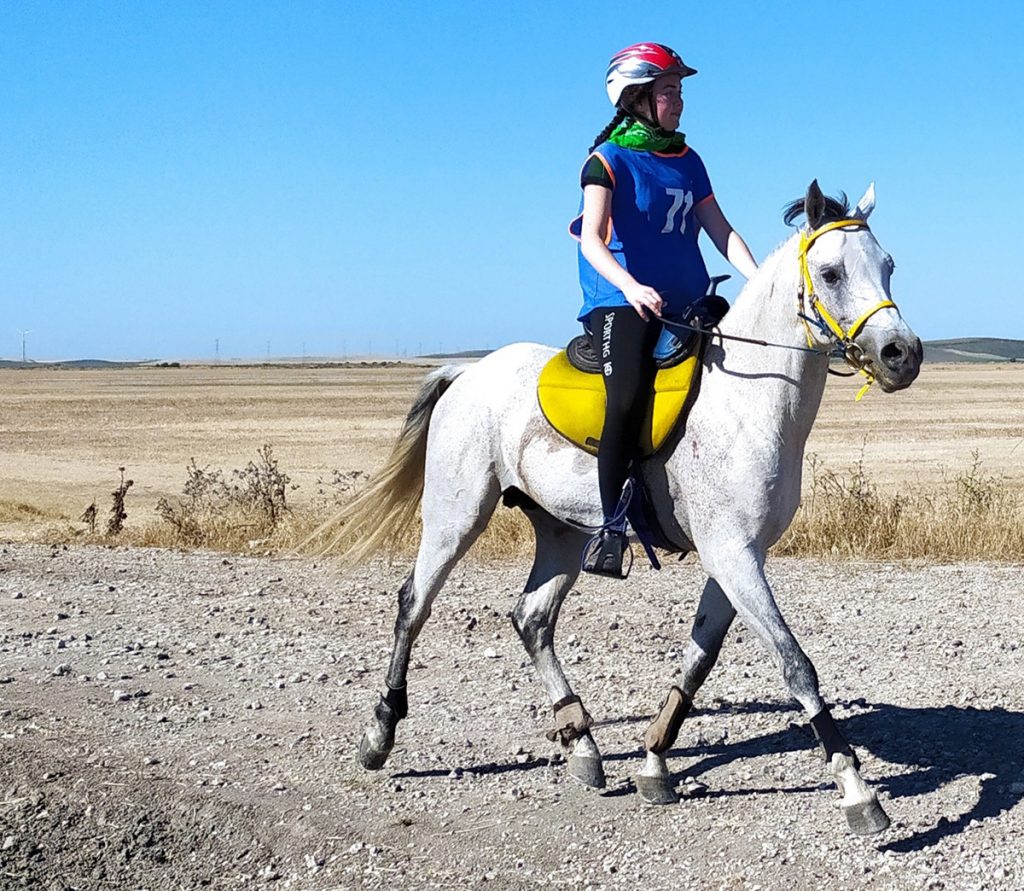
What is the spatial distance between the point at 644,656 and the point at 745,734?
151 cm

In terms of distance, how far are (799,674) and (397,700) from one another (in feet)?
7.32

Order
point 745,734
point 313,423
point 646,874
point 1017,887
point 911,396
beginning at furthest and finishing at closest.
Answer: point 911,396, point 313,423, point 745,734, point 646,874, point 1017,887

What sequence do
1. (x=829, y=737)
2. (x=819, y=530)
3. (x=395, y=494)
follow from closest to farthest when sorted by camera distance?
(x=829, y=737), (x=395, y=494), (x=819, y=530)

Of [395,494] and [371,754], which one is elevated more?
[395,494]

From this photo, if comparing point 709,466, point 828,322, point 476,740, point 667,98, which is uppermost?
point 667,98

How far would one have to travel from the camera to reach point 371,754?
654 cm

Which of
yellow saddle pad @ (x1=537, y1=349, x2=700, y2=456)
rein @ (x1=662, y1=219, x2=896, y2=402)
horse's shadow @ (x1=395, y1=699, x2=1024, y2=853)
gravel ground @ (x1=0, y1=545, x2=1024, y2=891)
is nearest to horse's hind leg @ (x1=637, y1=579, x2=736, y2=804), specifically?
gravel ground @ (x1=0, y1=545, x2=1024, y2=891)

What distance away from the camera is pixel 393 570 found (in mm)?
11156

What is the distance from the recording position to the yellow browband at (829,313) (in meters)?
5.18

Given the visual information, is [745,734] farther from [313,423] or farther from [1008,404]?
[1008,404]

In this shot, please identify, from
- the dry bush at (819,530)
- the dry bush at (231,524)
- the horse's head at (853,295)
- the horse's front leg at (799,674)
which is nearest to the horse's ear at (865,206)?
the horse's head at (853,295)

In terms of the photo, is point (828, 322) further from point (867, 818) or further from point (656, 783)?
point (656, 783)

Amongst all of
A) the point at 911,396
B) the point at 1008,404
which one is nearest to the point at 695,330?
the point at 1008,404

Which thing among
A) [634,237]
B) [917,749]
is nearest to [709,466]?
[634,237]
